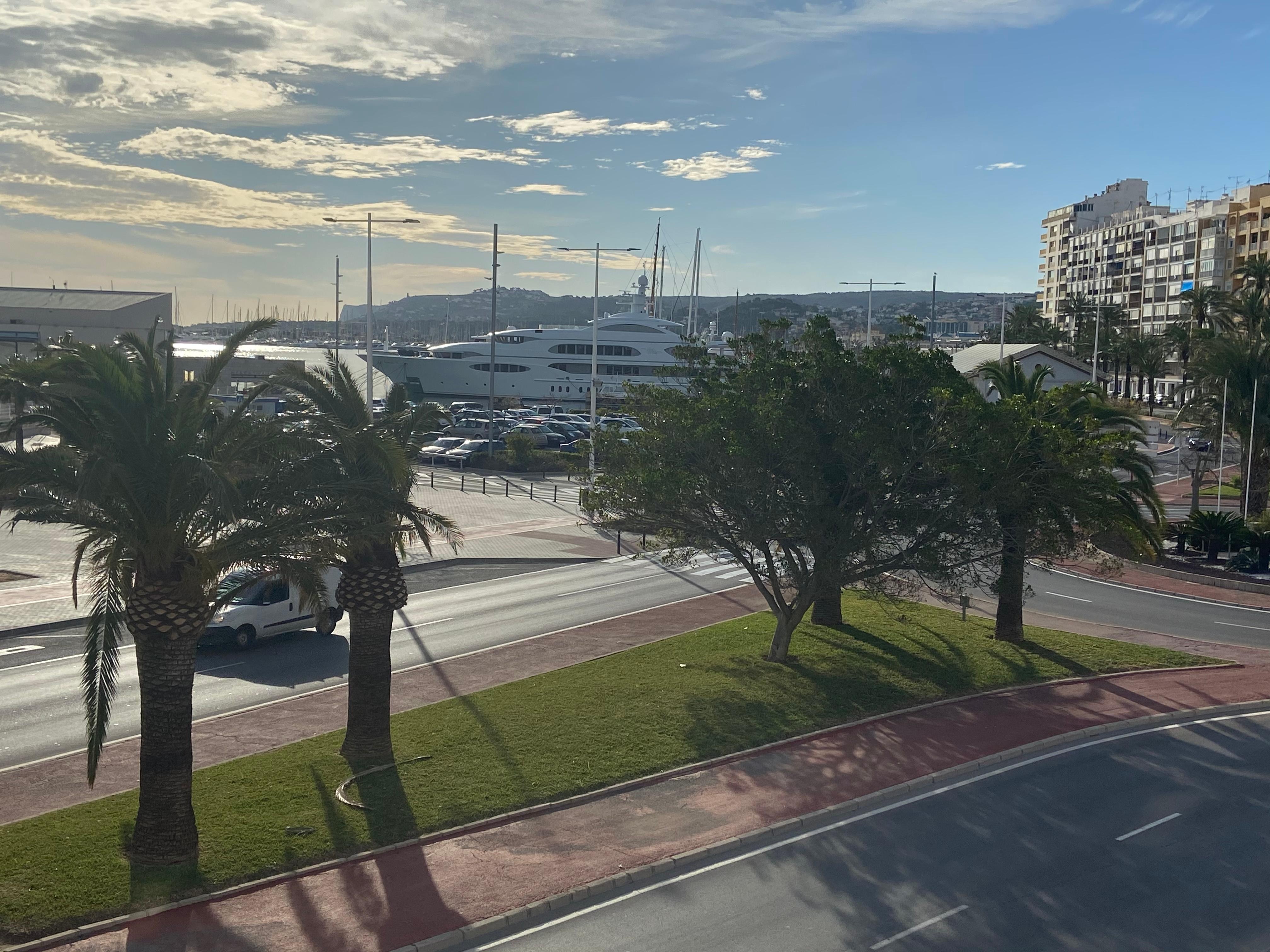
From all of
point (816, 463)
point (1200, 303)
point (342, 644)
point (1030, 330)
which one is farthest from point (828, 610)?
point (1030, 330)

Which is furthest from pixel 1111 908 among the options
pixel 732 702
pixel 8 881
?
pixel 8 881

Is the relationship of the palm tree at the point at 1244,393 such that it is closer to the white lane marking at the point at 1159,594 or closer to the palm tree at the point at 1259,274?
the white lane marking at the point at 1159,594

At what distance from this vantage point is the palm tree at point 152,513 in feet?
37.7

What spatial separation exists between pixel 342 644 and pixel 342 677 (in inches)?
111

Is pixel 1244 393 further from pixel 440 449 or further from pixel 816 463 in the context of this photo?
pixel 440 449

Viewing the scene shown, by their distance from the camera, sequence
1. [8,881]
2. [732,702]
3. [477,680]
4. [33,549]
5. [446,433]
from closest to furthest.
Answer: [8,881] → [732,702] → [477,680] → [33,549] → [446,433]

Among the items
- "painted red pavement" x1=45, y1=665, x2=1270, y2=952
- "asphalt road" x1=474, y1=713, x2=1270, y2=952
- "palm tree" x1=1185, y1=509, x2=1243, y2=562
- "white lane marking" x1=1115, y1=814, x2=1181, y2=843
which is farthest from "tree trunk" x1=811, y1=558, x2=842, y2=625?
"palm tree" x1=1185, y1=509, x2=1243, y2=562

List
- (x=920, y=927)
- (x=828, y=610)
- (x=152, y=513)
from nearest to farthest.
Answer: (x=920, y=927) → (x=152, y=513) → (x=828, y=610)

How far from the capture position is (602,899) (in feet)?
39.0

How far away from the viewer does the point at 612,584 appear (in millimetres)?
30500

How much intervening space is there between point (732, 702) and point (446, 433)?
51564 millimetres

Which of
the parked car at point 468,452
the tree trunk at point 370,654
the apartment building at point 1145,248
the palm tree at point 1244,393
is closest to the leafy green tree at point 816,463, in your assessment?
the tree trunk at point 370,654

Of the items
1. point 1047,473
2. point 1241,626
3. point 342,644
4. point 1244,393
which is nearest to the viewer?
point 1047,473

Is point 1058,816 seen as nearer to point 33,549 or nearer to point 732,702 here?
point 732,702
